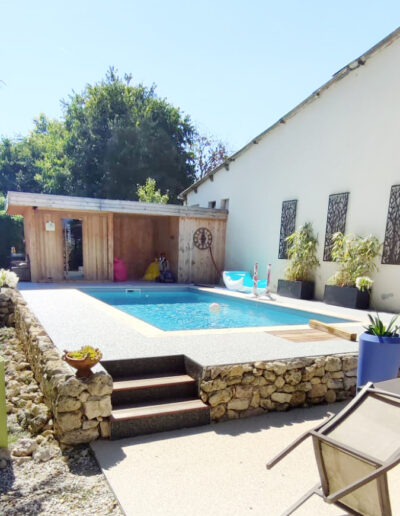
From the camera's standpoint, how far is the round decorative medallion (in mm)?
12188

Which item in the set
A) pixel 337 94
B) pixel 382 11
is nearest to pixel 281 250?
pixel 337 94

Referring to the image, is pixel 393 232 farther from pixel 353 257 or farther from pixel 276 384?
pixel 276 384

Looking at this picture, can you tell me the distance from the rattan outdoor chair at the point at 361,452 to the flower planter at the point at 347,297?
6.35m

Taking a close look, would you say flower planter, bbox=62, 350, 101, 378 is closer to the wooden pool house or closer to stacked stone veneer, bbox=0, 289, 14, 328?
stacked stone veneer, bbox=0, 289, 14, 328

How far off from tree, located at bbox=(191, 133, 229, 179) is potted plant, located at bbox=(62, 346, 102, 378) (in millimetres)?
23555

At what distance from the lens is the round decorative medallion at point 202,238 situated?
12.2m

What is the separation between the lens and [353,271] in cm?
795

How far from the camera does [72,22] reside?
9586 millimetres

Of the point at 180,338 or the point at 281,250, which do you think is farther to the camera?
the point at 281,250

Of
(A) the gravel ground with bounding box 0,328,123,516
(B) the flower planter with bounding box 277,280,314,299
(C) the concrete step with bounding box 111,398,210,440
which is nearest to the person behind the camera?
(A) the gravel ground with bounding box 0,328,123,516

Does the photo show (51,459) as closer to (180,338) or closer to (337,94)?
(180,338)

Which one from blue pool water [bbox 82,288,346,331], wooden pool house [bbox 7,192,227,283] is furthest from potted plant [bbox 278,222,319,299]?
wooden pool house [bbox 7,192,227,283]

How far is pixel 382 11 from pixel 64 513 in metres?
10.1

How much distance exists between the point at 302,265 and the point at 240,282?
6.18 feet
